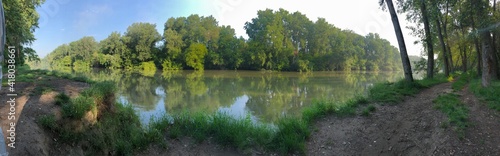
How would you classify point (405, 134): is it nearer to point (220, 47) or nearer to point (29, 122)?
point (29, 122)

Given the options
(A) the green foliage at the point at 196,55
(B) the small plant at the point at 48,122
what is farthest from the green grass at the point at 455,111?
(A) the green foliage at the point at 196,55

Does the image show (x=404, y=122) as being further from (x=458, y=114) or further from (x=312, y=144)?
(x=312, y=144)

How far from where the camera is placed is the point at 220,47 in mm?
67688

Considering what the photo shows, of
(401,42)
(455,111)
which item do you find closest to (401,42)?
(401,42)

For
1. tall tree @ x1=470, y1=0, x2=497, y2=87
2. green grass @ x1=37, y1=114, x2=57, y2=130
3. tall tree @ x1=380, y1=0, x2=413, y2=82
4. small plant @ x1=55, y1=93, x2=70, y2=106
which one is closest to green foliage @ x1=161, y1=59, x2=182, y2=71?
tall tree @ x1=380, y1=0, x2=413, y2=82

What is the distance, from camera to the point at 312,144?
6953 mm

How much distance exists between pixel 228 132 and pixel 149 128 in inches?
80.5

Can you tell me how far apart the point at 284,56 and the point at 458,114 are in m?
57.6

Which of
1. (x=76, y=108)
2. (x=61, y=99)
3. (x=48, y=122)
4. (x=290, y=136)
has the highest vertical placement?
(x=61, y=99)

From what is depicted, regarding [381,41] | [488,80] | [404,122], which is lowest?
[404,122]

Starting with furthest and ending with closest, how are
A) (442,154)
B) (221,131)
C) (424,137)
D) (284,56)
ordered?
(284,56), (221,131), (424,137), (442,154)

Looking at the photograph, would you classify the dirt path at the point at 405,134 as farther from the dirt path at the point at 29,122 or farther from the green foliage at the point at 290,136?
the dirt path at the point at 29,122

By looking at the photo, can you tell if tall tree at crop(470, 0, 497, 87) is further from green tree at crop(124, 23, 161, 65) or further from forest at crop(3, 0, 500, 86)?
green tree at crop(124, 23, 161, 65)

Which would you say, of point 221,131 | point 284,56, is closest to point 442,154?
point 221,131
